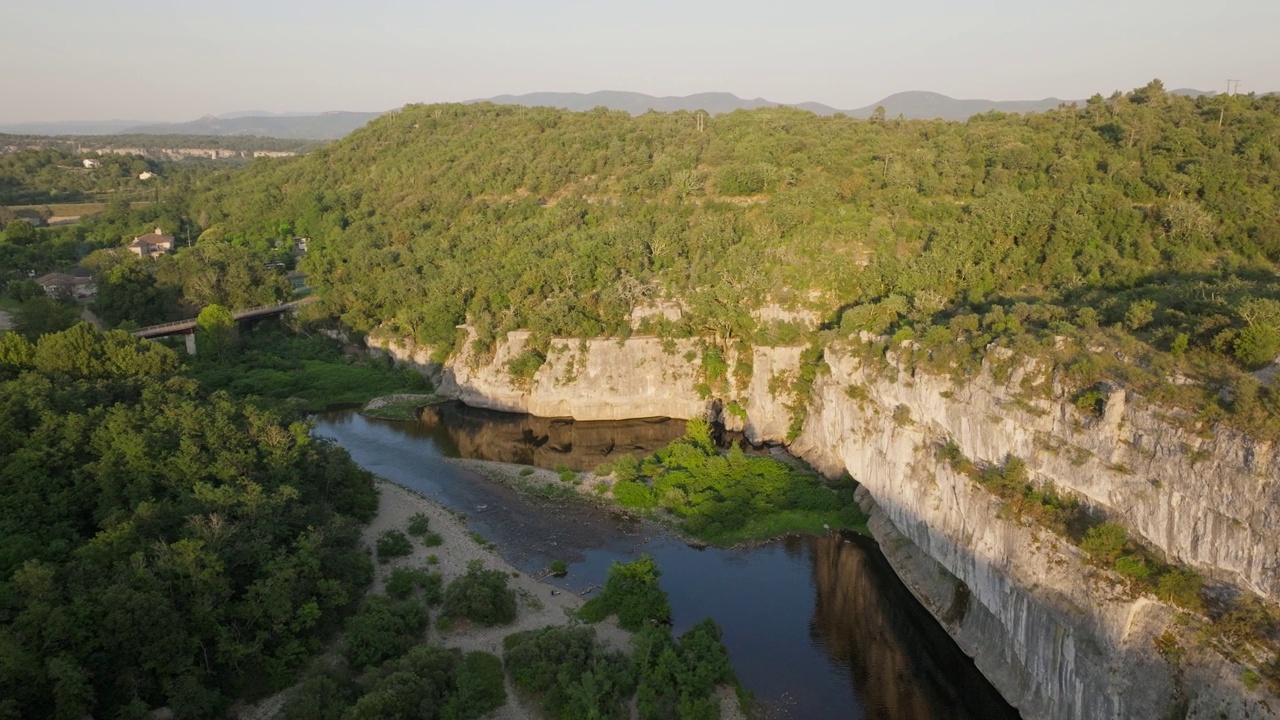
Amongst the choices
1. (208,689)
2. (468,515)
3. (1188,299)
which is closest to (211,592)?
(208,689)

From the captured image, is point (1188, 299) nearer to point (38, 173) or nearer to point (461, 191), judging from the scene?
point (461, 191)

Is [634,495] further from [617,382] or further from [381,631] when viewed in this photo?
[381,631]

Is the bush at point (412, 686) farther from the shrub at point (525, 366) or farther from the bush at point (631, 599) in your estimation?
the shrub at point (525, 366)

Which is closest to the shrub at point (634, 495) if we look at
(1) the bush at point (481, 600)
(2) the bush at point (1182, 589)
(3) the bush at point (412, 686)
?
(1) the bush at point (481, 600)

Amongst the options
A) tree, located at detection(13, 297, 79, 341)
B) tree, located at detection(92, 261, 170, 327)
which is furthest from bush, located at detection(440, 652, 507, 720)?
tree, located at detection(92, 261, 170, 327)

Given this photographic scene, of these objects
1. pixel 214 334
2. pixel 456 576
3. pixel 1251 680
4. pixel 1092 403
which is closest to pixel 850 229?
pixel 1092 403

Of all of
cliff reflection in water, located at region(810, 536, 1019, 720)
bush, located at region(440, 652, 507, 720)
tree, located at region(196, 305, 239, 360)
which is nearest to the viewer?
bush, located at region(440, 652, 507, 720)

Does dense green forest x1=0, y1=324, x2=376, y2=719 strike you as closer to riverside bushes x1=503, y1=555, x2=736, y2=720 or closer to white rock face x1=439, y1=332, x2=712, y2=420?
riverside bushes x1=503, y1=555, x2=736, y2=720
